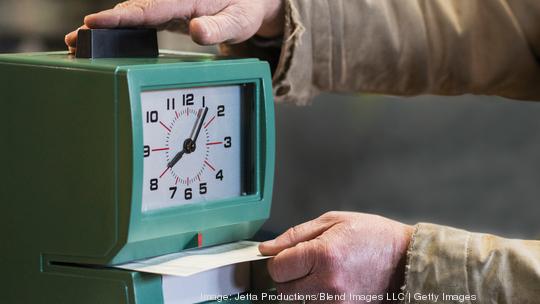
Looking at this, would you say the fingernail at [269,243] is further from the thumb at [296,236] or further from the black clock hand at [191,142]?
the black clock hand at [191,142]

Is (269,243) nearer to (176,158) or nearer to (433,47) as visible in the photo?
(176,158)

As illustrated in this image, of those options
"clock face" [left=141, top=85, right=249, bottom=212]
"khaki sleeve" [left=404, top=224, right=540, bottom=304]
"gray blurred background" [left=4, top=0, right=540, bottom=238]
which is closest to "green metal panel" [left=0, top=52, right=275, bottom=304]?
"clock face" [left=141, top=85, right=249, bottom=212]

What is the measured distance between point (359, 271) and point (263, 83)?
293 millimetres

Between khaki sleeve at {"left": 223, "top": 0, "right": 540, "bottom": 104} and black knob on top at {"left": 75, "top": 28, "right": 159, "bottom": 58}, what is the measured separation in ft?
1.74

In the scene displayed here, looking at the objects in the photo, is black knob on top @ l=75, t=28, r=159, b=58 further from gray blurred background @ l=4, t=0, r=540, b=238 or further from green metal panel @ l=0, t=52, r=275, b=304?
gray blurred background @ l=4, t=0, r=540, b=238

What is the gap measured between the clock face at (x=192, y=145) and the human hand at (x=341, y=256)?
11 cm

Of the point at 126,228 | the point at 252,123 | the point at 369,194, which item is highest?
the point at 252,123

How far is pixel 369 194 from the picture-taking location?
3.92m

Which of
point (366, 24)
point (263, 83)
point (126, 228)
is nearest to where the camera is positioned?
point (126, 228)

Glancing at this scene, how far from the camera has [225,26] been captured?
1.42m

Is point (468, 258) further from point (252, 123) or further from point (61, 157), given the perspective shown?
point (61, 157)

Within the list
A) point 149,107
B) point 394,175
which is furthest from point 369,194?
point 149,107

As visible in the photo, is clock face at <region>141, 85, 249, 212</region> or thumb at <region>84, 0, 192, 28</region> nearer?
clock face at <region>141, 85, 249, 212</region>

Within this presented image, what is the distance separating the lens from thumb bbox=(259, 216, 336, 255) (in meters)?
1.31
